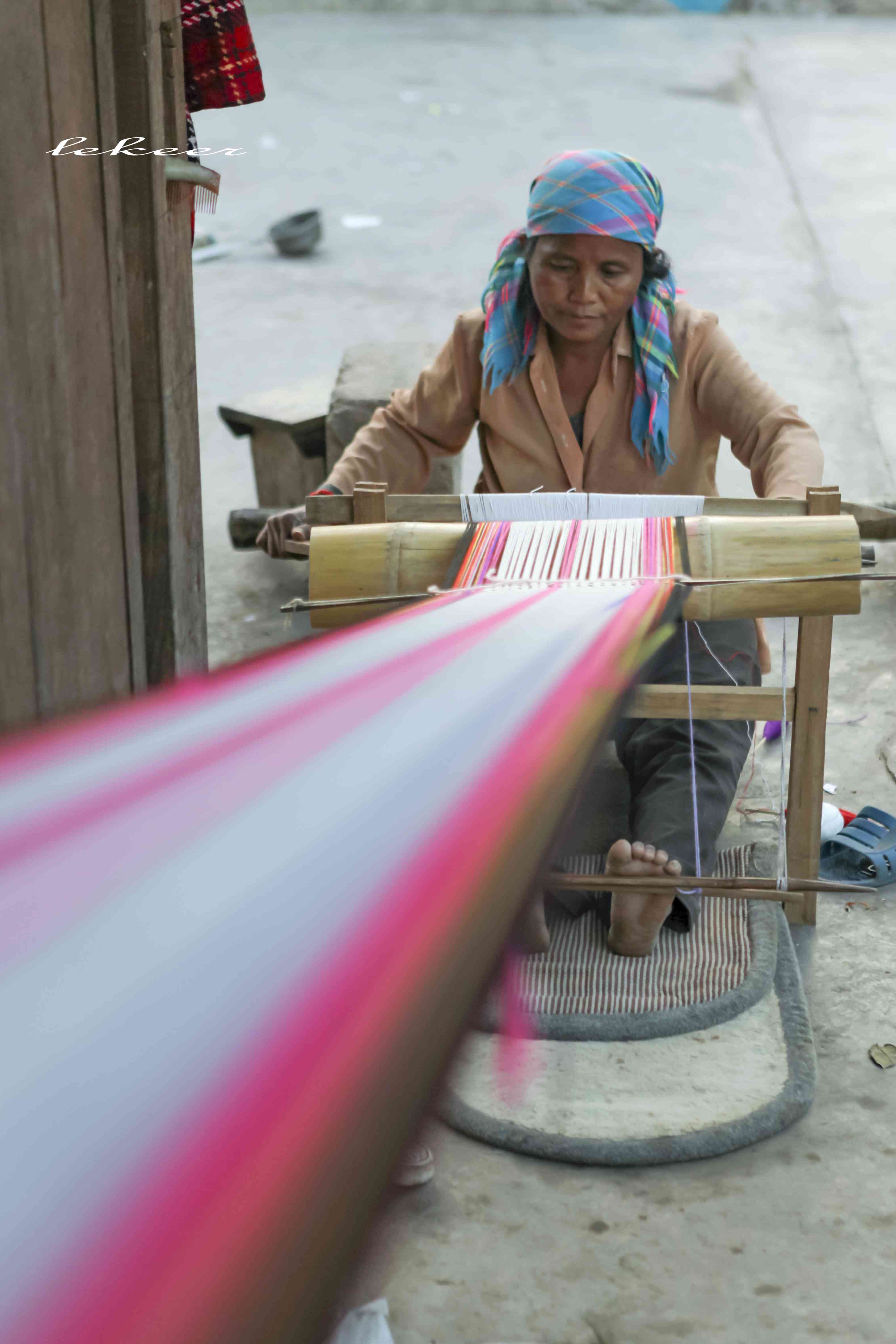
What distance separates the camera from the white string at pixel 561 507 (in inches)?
59.6

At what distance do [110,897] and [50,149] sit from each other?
0.82 meters

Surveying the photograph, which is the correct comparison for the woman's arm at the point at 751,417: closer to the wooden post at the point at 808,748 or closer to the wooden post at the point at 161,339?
the wooden post at the point at 808,748

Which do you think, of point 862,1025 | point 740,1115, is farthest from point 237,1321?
point 862,1025

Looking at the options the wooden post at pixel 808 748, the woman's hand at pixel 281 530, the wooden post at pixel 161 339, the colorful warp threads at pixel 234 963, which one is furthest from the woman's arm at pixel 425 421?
the colorful warp threads at pixel 234 963

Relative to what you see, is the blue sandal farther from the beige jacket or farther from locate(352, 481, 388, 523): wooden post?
locate(352, 481, 388, 523): wooden post

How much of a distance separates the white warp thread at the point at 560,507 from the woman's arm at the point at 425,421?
1.68 feet

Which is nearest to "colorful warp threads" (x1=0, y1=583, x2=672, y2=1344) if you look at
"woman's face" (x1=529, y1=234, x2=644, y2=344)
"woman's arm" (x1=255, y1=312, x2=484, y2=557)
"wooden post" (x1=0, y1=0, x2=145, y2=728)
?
"wooden post" (x1=0, y1=0, x2=145, y2=728)

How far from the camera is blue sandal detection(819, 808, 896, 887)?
193 centimetres

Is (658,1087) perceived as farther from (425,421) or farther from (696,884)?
(425,421)

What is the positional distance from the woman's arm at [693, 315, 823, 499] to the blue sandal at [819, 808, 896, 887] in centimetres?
55

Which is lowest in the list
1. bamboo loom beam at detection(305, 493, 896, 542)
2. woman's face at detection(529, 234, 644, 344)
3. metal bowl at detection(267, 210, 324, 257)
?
bamboo loom beam at detection(305, 493, 896, 542)

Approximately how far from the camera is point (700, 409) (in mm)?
1972

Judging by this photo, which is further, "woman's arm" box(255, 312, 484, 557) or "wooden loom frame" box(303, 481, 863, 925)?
"woman's arm" box(255, 312, 484, 557)

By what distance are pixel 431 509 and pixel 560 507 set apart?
167mm
